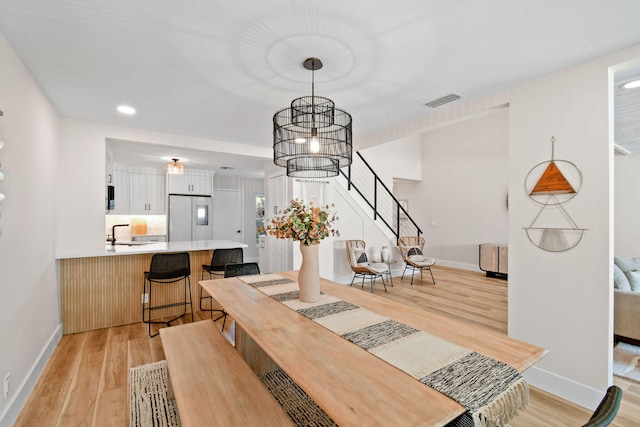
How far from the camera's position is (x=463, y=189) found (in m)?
7.30

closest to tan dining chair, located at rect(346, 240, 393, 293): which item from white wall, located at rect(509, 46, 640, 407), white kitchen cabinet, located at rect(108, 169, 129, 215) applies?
white wall, located at rect(509, 46, 640, 407)

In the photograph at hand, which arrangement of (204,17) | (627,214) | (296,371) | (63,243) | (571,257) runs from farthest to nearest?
(627,214) < (63,243) < (571,257) < (204,17) < (296,371)

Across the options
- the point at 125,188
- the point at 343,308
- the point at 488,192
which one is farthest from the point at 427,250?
the point at 125,188

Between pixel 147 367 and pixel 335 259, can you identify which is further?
pixel 335 259

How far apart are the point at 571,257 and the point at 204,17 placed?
3092mm

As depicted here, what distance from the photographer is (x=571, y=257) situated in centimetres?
231

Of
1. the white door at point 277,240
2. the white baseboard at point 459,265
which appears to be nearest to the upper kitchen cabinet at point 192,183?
the white door at point 277,240

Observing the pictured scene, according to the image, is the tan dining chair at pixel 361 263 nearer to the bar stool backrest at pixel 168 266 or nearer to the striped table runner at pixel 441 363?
the bar stool backrest at pixel 168 266

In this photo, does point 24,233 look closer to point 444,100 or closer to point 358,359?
point 358,359

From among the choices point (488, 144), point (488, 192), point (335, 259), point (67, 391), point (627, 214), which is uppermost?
point (488, 144)

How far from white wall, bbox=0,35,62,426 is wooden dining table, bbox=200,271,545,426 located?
4.70ft

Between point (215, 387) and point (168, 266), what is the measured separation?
2448 mm

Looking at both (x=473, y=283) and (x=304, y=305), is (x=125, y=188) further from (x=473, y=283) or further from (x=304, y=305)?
(x=473, y=283)

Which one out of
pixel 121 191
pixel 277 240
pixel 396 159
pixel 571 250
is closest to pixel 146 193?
pixel 121 191
